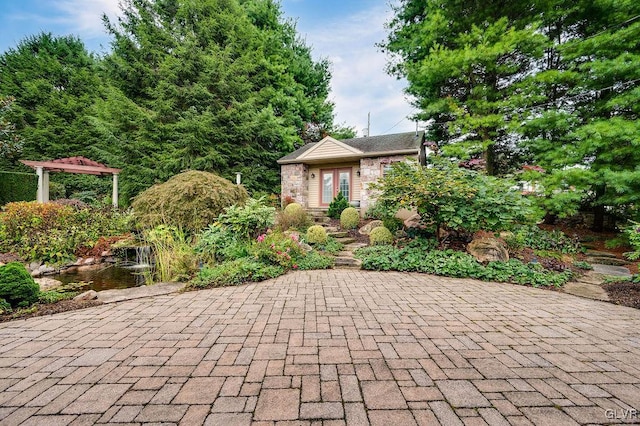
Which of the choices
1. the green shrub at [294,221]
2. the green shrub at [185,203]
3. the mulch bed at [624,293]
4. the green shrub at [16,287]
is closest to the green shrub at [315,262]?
the green shrub at [294,221]

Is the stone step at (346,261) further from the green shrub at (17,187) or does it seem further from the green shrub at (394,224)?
the green shrub at (17,187)

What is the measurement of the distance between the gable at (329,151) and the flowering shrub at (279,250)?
600 cm

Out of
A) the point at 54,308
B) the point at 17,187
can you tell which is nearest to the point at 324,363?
the point at 54,308

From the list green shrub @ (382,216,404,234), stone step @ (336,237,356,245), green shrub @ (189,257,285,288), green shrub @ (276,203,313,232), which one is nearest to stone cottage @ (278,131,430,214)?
green shrub @ (382,216,404,234)

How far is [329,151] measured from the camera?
10805 millimetres

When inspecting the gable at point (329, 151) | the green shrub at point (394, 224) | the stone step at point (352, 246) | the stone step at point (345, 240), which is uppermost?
the gable at point (329, 151)

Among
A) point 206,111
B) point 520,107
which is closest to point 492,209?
point 520,107

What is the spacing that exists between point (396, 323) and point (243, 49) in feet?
42.9

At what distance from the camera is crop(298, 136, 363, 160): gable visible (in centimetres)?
1050

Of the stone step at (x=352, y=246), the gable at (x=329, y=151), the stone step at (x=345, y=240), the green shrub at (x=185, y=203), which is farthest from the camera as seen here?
the gable at (x=329, y=151)

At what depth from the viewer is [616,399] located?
155 cm

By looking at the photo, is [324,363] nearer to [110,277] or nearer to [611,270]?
[110,277]

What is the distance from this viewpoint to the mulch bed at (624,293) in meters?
3.32

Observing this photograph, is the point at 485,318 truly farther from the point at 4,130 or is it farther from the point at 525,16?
the point at 4,130
